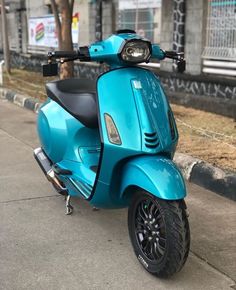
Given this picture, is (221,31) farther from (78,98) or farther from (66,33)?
(78,98)

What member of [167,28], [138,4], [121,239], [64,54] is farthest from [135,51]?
[138,4]

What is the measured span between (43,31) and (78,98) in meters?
11.5

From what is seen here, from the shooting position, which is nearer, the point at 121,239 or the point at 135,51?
the point at 135,51

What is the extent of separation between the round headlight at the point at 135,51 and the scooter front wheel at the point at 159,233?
0.86 meters

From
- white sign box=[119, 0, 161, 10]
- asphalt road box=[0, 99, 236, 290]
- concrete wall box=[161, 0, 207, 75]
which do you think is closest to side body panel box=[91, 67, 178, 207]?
asphalt road box=[0, 99, 236, 290]

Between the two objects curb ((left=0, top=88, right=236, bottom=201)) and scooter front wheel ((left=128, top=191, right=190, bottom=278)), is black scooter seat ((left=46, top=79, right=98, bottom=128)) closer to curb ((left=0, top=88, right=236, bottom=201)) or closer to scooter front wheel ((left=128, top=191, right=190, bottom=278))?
scooter front wheel ((left=128, top=191, right=190, bottom=278))

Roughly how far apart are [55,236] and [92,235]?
27cm

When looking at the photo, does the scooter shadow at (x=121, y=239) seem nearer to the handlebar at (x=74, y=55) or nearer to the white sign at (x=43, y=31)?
the handlebar at (x=74, y=55)

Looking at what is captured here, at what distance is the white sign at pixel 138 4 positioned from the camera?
10.4 metres

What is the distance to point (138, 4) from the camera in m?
10.9

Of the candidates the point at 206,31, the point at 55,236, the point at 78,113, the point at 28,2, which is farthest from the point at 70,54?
the point at 28,2

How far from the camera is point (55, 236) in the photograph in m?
3.78

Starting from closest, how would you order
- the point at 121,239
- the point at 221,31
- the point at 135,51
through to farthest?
the point at 135,51 < the point at 121,239 < the point at 221,31

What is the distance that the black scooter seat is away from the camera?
385 cm
